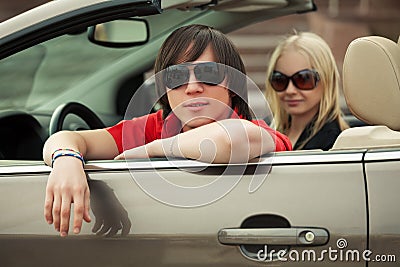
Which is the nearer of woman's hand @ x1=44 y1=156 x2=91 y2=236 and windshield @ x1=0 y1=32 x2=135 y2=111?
woman's hand @ x1=44 y1=156 x2=91 y2=236

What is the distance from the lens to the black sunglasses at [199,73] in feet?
8.06

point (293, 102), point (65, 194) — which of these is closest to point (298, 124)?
point (293, 102)

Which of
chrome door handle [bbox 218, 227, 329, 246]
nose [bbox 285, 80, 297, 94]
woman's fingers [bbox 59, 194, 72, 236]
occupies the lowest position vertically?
nose [bbox 285, 80, 297, 94]

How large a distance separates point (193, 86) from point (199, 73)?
0.04 m

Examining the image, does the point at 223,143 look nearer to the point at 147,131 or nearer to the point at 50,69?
the point at 147,131

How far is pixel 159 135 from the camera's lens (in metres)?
2.66

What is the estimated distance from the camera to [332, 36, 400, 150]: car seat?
2.44m

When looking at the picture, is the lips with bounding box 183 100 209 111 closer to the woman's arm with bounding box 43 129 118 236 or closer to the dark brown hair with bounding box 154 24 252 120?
the dark brown hair with bounding box 154 24 252 120

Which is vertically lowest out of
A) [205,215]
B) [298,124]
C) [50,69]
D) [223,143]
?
[298,124]

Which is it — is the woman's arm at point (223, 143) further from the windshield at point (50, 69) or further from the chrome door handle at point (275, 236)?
the windshield at point (50, 69)

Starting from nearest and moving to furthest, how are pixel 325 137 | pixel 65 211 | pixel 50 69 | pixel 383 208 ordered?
pixel 383 208, pixel 65 211, pixel 325 137, pixel 50 69

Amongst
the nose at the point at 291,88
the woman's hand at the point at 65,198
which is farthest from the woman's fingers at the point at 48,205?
the nose at the point at 291,88

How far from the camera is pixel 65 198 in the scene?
2266mm

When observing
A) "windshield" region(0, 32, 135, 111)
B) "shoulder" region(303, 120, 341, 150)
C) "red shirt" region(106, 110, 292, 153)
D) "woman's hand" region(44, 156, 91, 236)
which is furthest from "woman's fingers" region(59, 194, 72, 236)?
"shoulder" region(303, 120, 341, 150)
